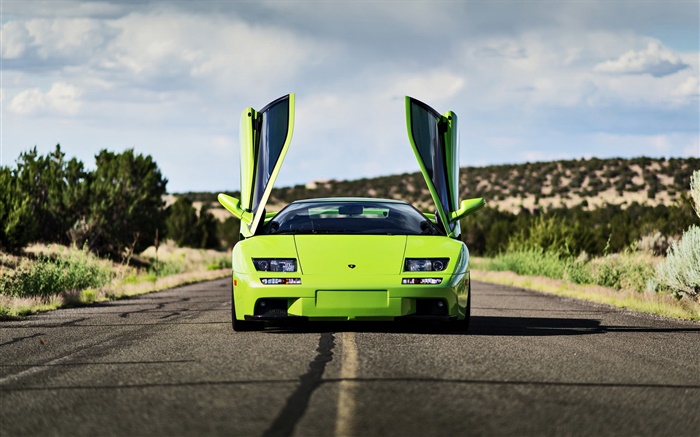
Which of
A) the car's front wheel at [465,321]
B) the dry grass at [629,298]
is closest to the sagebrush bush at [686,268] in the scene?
the dry grass at [629,298]

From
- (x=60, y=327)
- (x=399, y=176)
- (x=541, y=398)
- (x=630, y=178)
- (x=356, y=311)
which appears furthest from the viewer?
(x=399, y=176)

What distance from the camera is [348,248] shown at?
8.73 meters

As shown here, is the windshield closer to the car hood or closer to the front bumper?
the car hood

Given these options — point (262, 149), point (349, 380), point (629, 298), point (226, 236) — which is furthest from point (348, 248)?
point (226, 236)

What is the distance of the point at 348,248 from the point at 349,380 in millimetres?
2918

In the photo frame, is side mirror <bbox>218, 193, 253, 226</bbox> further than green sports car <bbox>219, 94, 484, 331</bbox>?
Yes

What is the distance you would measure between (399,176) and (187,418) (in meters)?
96.6

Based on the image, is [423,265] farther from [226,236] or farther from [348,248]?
[226,236]

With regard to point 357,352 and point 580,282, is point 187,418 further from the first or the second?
point 580,282

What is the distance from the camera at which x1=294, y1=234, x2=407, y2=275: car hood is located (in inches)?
335

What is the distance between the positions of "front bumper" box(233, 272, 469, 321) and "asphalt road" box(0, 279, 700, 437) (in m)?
0.25

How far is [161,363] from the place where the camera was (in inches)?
274

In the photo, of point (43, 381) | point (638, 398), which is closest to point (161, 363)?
point (43, 381)

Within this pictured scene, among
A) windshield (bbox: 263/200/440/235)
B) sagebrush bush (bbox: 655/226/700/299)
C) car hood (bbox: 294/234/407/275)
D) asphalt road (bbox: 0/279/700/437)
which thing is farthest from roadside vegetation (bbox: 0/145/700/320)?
car hood (bbox: 294/234/407/275)
